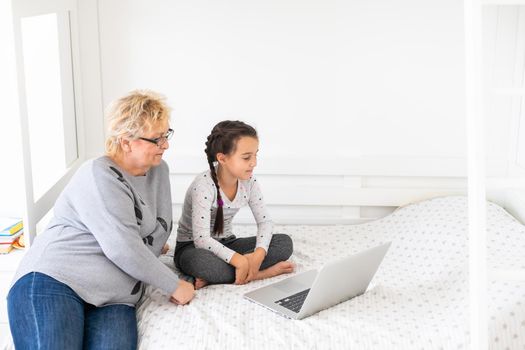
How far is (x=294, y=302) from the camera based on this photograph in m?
2.13

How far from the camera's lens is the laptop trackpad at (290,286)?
2.24m

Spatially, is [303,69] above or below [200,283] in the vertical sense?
above

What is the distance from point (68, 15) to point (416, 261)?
164cm

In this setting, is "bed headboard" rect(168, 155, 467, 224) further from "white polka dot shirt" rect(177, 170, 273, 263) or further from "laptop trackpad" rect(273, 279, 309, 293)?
"laptop trackpad" rect(273, 279, 309, 293)

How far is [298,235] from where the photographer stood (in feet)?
9.10

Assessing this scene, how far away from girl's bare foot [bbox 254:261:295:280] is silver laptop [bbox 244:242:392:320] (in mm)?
88

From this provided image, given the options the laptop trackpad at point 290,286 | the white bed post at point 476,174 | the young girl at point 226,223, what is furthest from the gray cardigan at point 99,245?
the white bed post at point 476,174

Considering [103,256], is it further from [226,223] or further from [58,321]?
[226,223]

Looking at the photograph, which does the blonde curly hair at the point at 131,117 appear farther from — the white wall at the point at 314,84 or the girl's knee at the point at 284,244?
the white wall at the point at 314,84

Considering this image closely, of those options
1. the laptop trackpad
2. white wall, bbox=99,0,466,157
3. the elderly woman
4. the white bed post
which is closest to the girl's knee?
the laptop trackpad

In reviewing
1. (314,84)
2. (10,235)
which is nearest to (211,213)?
(10,235)

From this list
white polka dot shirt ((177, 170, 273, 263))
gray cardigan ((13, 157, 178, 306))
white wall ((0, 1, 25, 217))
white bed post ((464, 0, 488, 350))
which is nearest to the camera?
white bed post ((464, 0, 488, 350))

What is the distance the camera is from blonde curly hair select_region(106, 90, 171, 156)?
2066mm

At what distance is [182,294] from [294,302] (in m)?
0.33
